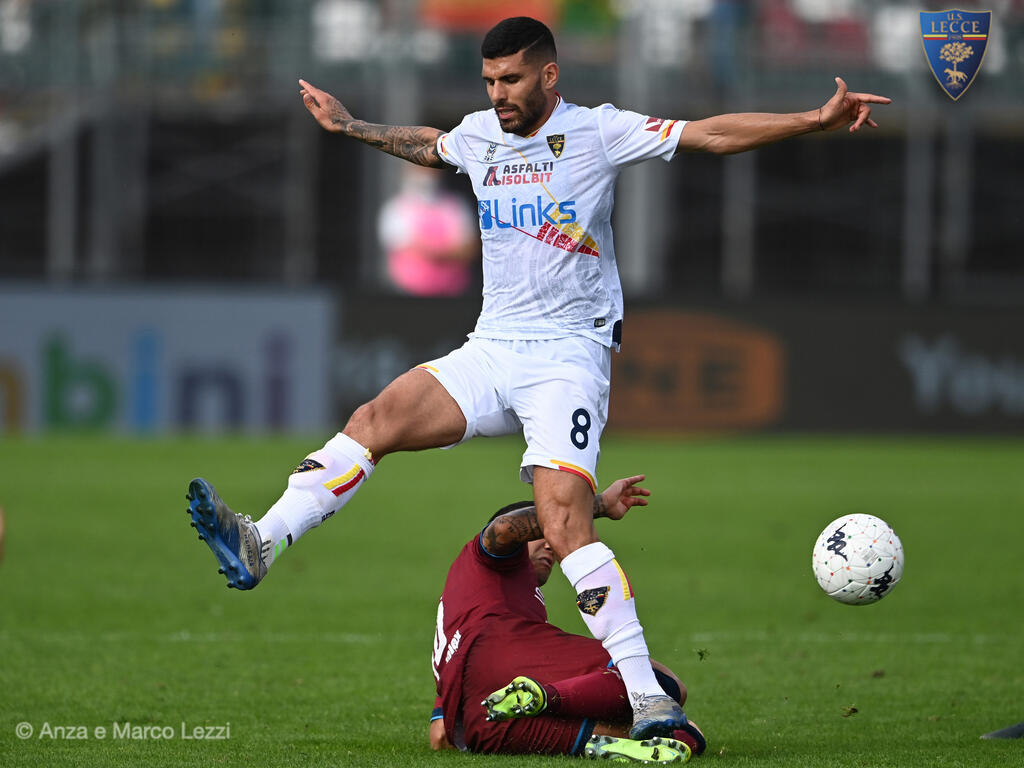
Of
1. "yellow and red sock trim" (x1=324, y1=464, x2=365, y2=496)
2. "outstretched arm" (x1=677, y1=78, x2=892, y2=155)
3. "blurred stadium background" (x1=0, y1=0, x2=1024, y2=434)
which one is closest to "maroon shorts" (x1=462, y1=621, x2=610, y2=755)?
"yellow and red sock trim" (x1=324, y1=464, x2=365, y2=496)

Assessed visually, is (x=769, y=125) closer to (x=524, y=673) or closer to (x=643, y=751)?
(x=524, y=673)

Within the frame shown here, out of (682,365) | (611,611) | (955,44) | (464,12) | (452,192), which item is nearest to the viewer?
(611,611)

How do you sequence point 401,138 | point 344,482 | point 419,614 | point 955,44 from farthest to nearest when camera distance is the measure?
point 419,614
point 401,138
point 955,44
point 344,482

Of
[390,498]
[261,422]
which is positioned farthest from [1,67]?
[390,498]

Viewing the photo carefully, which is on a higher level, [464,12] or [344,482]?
[464,12]

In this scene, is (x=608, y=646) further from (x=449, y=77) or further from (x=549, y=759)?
(x=449, y=77)

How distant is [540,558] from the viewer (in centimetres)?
647

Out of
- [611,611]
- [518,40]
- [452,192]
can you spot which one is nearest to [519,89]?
[518,40]

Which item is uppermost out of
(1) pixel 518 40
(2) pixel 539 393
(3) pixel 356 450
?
(1) pixel 518 40

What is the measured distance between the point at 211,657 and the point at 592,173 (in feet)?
10.4

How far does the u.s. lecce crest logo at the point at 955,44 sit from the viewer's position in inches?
245

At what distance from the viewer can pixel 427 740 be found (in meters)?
6.11

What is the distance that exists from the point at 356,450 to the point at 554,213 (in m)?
1.16

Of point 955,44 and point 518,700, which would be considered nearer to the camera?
point 518,700
